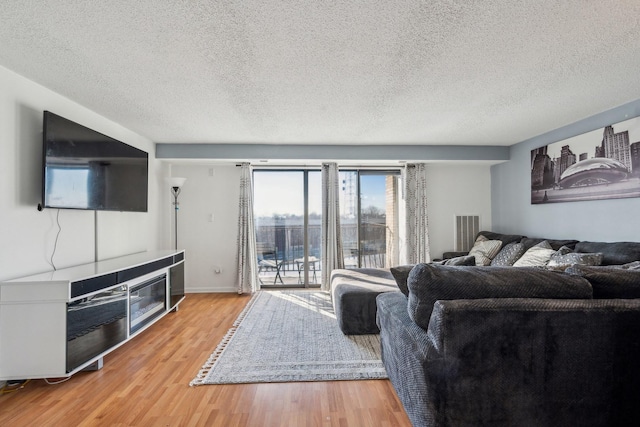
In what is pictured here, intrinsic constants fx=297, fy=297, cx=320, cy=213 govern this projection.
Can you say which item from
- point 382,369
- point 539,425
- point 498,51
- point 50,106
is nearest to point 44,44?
point 50,106

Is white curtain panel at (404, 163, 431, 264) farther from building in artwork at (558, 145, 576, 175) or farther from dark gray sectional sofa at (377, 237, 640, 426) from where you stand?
dark gray sectional sofa at (377, 237, 640, 426)

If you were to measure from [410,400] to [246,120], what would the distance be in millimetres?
2992

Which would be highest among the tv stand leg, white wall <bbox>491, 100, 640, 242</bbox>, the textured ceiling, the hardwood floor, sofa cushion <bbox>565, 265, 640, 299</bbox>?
the textured ceiling

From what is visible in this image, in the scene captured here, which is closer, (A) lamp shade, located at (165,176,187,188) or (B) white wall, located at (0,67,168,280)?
(B) white wall, located at (0,67,168,280)

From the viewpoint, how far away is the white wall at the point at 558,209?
293 cm

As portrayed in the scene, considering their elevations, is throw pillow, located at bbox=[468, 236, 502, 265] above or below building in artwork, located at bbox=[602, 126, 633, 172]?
below

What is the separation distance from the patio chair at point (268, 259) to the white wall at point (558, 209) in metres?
3.73

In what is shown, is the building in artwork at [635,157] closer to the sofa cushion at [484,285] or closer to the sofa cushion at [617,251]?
the sofa cushion at [617,251]

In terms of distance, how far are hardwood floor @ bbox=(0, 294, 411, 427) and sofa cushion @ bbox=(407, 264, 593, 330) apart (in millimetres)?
800

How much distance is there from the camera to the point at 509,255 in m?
3.83

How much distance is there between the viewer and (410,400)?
1.60 meters

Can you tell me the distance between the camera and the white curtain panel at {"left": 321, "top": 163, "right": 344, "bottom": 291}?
482 cm

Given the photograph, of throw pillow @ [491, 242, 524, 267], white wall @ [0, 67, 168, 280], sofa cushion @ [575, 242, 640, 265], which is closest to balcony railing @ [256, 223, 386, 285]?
throw pillow @ [491, 242, 524, 267]

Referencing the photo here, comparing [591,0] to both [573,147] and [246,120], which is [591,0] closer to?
[573,147]
